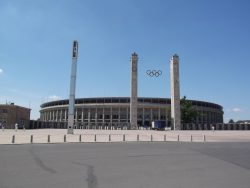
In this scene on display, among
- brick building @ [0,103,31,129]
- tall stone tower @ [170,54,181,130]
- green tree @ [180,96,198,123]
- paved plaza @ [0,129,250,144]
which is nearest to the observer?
paved plaza @ [0,129,250,144]

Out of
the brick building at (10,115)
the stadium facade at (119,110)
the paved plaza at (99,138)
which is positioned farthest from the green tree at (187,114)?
the paved plaza at (99,138)

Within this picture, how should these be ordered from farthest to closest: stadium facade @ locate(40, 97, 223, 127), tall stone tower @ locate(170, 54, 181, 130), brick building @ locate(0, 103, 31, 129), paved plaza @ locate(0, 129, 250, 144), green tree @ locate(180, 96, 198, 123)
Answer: stadium facade @ locate(40, 97, 223, 127) → green tree @ locate(180, 96, 198, 123) → tall stone tower @ locate(170, 54, 181, 130) → brick building @ locate(0, 103, 31, 129) → paved plaza @ locate(0, 129, 250, 144)

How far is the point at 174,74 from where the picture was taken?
101000 mm

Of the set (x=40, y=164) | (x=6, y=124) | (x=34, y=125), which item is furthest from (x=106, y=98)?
(x=40, y=164)

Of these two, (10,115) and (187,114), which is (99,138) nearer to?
(10,115)

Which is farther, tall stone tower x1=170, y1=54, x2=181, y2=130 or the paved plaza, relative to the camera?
tall stone tower x1=170, y1=54, x2=181, y2=130

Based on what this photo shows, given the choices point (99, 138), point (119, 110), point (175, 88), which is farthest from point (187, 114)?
point (99, 138)

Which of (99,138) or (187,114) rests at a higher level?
(187,114)

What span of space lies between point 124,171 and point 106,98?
411ft

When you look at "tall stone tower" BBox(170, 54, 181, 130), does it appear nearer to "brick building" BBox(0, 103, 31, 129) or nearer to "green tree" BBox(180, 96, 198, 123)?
"green tree" BBox(180, 96, 198, 123)

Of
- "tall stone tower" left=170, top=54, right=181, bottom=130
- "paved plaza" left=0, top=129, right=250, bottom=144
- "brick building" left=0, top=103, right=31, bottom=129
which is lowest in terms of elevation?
"paved plaza" left=0, top=129, right=250, bottom=144

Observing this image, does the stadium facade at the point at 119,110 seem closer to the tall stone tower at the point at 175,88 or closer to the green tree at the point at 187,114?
the green tree at the point at 187,114

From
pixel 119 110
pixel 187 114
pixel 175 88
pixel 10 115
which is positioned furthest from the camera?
pixel 119 110

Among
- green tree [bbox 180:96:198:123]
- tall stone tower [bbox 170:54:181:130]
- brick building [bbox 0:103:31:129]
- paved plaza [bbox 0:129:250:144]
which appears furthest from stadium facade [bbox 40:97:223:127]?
paved plaza [bbox 0:129:250:144]
